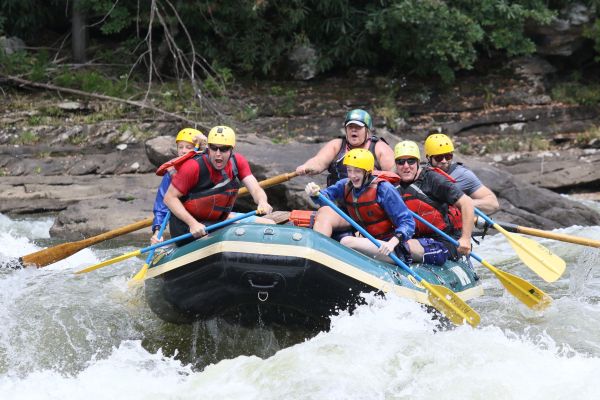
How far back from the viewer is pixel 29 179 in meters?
11.9

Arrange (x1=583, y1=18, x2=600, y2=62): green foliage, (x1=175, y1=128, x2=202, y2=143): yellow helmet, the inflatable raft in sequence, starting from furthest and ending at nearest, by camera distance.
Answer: (x1=583, y1=18, x2=600, y2=62): green foliage < (x1=175, y1=128, x2=202, y2=143): yellow helmet < the inflatable raft

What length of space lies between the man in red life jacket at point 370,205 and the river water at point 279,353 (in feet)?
1.79

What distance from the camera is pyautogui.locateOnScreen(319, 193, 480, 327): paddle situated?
595 cm

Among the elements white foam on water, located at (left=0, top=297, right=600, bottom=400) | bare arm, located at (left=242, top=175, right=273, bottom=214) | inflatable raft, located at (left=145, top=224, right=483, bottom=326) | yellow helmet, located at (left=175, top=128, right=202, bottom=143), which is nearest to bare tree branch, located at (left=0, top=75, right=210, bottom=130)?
yellow helmet, located at (left=175, top=128, right=202, bottom=143)

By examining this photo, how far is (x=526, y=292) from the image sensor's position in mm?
6926

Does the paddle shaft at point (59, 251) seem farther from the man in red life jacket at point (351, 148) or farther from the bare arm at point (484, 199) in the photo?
the bare arm at point (484, 199)

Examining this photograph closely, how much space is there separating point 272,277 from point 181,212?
0.95m

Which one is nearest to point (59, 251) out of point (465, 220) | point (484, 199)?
point (465, 220)

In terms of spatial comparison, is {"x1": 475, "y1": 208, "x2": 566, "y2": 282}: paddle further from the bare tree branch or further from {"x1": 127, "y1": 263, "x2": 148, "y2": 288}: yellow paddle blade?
the bare tree branch

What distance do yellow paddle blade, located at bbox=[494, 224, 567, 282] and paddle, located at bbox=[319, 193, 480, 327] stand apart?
4.22ft

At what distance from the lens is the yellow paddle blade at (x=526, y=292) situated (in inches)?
272

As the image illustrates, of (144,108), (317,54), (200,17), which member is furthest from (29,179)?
(317,54)

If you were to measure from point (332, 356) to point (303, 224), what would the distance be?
161 cm

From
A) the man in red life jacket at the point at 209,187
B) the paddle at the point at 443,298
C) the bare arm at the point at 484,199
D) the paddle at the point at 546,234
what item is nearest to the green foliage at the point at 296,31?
the paddle at the point at 546,234
